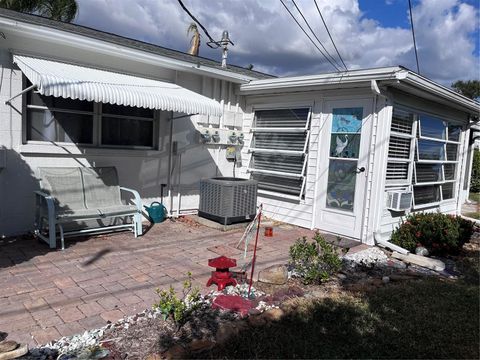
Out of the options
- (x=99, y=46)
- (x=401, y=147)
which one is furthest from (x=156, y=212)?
(x=401, y=147)

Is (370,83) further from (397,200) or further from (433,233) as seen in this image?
(433,233)

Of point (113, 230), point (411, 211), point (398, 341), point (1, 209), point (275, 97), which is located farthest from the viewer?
point (275, 97)

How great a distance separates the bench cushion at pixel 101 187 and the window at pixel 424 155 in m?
5.23

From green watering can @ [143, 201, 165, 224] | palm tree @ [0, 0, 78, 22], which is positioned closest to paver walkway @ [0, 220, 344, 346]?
green watering can @ [143, 201, 165, 224]

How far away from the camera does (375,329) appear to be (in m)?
3.80

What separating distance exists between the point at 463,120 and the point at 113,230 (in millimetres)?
9230

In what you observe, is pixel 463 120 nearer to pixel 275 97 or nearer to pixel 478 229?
pixel 478 229

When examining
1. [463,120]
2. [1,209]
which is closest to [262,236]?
[1,209]

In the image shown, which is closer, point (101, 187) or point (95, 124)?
point (101, 187)

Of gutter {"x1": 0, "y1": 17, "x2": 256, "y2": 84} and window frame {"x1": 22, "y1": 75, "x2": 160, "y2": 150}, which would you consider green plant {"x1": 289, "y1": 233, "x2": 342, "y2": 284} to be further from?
gutter {"x1": 0, "y1": 17, "x2": 256, "y2": 84}

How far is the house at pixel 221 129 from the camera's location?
6258mm

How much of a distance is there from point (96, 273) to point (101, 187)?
233 centimetres

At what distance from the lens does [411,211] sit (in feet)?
27.3

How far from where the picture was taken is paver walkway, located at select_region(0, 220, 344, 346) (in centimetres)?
373
